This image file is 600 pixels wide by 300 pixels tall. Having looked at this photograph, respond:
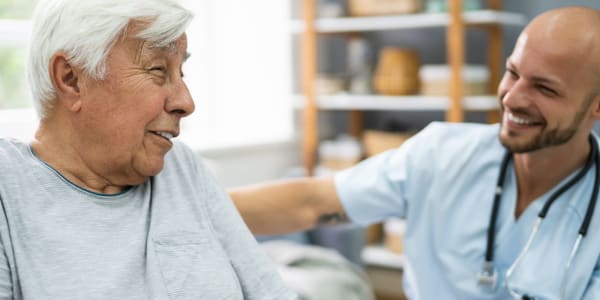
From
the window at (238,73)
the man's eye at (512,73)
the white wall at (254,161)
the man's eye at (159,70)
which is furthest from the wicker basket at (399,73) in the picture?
the man's eye at (159,70)

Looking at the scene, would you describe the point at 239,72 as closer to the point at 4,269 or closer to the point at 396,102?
the point at 396,102

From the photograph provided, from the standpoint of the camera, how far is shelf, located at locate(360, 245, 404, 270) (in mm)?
3490

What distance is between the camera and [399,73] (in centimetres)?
333

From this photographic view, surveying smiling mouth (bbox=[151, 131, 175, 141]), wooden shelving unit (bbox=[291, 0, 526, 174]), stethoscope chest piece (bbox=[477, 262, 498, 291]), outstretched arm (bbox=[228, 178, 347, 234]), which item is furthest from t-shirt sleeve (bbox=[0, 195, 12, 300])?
wooden shelving unit (bbox=[291, 0, 526, 174])

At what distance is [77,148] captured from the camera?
1104 mm

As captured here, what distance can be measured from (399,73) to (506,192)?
1831mm

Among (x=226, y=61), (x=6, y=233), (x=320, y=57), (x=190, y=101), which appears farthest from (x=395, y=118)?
(x=6, y=233)

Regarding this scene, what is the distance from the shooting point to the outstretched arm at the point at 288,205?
60.1 inches

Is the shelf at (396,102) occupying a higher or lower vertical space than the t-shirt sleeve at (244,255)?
lower

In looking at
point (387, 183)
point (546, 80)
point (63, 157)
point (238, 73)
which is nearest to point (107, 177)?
point (63, 157)

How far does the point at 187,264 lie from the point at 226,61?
2735mm

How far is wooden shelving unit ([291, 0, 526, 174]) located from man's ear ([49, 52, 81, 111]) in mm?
2333

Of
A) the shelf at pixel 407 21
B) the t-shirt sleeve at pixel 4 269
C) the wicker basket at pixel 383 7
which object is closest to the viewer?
the t-shirt sleeve at pixel 4 269

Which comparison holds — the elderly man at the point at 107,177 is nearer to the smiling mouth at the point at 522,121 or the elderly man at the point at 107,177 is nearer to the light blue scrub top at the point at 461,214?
the light blue scrub top at the point at 461,214
